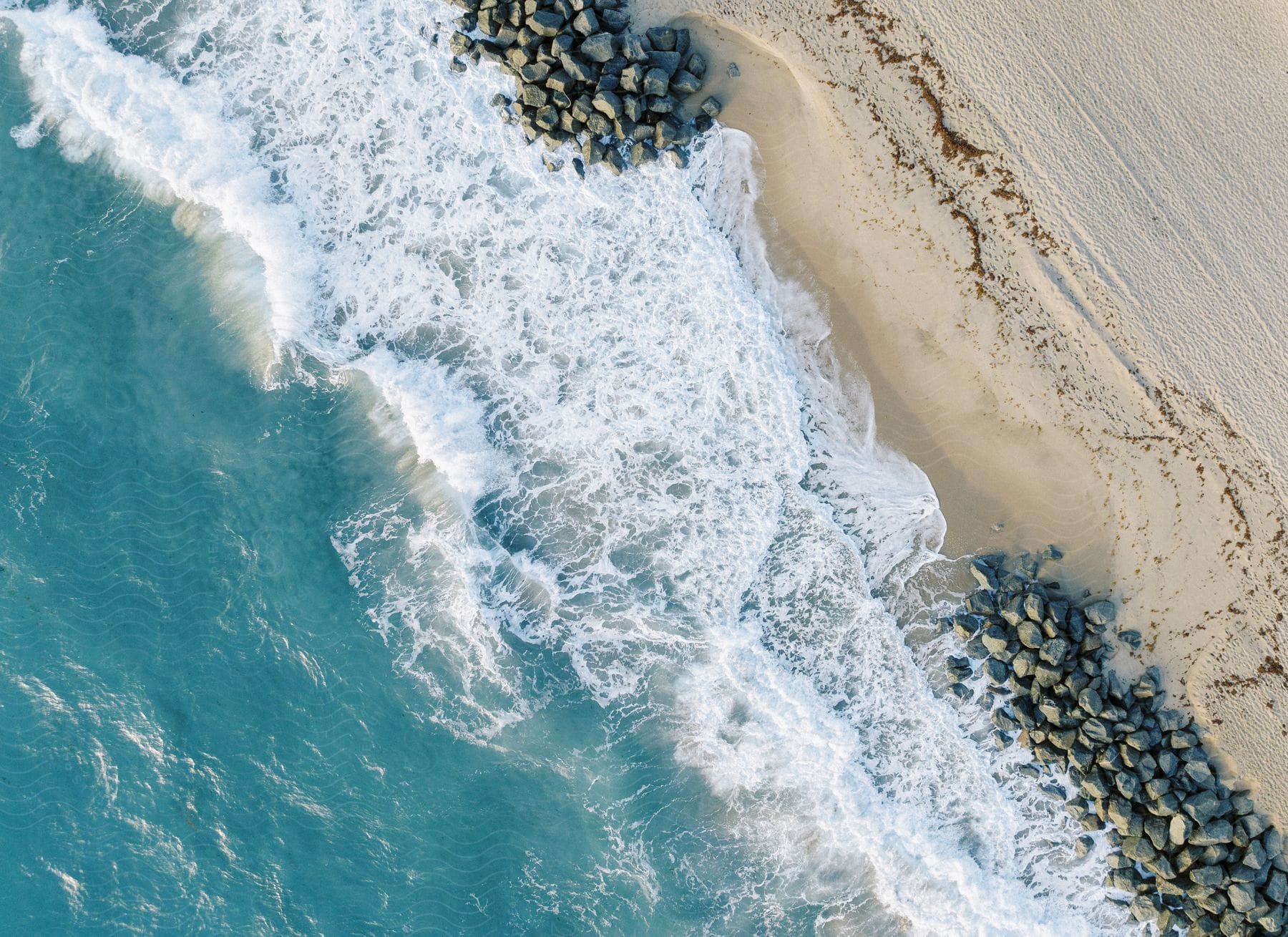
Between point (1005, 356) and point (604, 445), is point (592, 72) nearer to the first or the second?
point (604, 445)

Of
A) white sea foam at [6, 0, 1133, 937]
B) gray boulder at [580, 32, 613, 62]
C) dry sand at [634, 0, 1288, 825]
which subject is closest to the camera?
gray boulder at [580, 32, 613, 62]

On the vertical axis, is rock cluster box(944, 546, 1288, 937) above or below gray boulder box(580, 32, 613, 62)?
below

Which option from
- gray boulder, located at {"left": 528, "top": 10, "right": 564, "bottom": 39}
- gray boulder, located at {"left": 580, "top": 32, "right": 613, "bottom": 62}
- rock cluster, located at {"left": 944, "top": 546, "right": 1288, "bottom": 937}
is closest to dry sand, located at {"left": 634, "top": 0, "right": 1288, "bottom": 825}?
rock cluster, located at {"left": 944, "top": 546, "right": 1288, "bottom": 937}

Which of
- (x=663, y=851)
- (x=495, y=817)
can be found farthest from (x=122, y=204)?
(x=663, y=851)

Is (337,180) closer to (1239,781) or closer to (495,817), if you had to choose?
(495,817)

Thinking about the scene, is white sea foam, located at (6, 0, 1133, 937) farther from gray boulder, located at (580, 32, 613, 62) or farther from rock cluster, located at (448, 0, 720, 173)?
gray boulder, located at (580, 32, 613, 62)

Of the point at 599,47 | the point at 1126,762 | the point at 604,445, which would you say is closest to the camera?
the point at 599,47

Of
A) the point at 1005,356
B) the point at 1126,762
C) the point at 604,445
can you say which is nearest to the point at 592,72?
the point at 604,445
